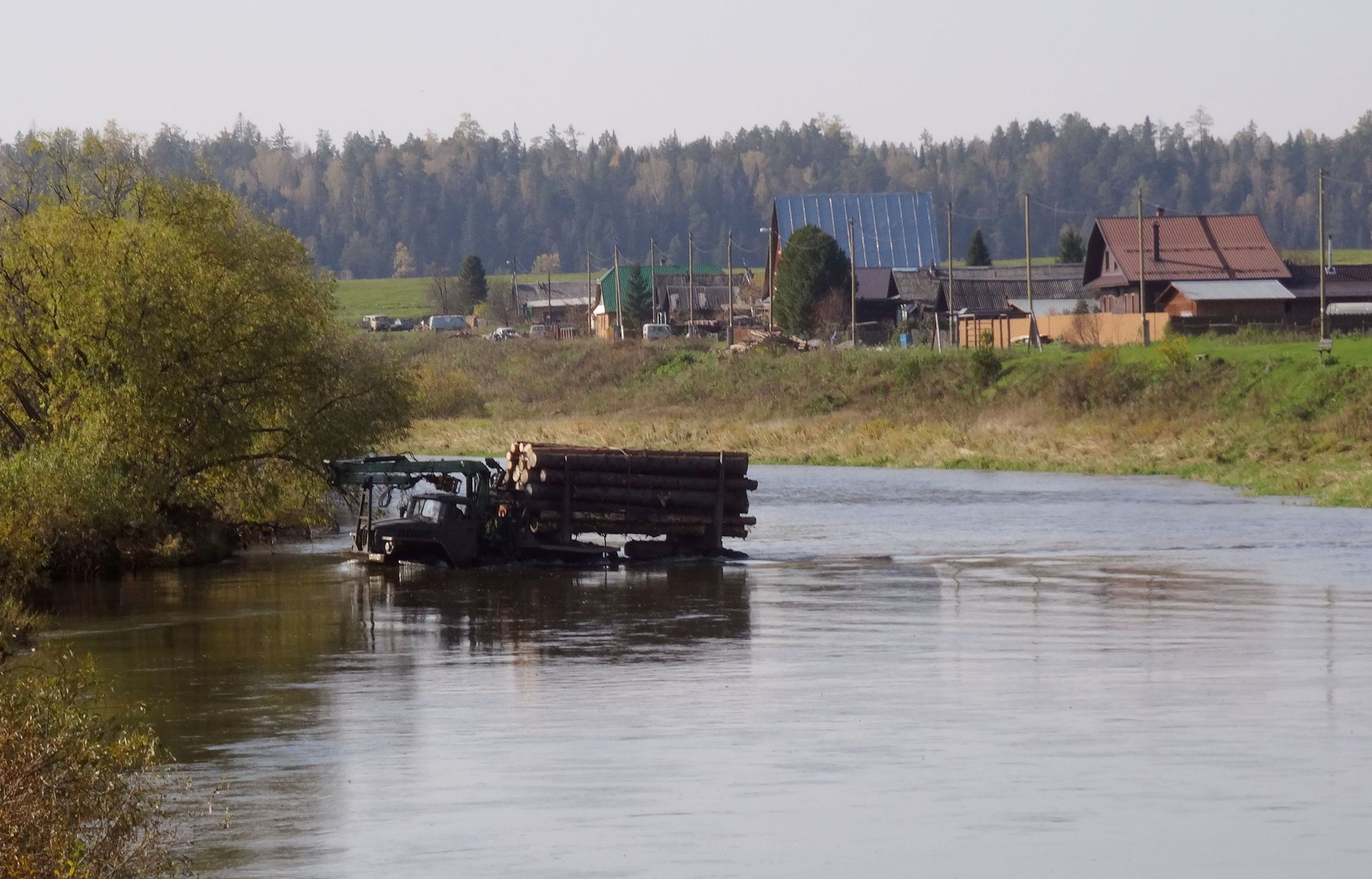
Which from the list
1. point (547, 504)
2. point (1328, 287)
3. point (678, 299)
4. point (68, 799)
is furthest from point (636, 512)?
point (678, 299)

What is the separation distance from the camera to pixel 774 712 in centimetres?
1972

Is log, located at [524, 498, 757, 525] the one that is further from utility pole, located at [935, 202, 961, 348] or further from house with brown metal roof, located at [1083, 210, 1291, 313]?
house with brown metal roof, located at [1083, 210, 1291, 313]

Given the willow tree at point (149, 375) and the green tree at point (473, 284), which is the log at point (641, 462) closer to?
the willow tree at point (149, 375)

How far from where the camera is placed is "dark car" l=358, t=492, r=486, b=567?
35.6 meters

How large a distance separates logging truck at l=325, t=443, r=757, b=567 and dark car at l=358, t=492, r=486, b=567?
0.7 inches

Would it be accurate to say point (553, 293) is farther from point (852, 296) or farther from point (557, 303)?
point (852, 296)

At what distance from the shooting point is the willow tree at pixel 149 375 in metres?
35.0

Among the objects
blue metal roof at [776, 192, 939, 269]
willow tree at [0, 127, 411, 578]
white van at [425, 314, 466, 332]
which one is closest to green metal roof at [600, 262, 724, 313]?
blue metal roof at [776, 192, 939, 269]

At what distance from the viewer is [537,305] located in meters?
171

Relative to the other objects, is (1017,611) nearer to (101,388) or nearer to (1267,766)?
(1267,766)

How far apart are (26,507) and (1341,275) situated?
277 feet

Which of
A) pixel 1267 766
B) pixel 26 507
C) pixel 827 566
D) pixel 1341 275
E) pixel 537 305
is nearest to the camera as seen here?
pixel 1267 766

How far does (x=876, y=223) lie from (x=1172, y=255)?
151 feet

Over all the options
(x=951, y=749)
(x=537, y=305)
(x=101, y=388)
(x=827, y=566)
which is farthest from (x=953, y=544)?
(x=537, y=305)
